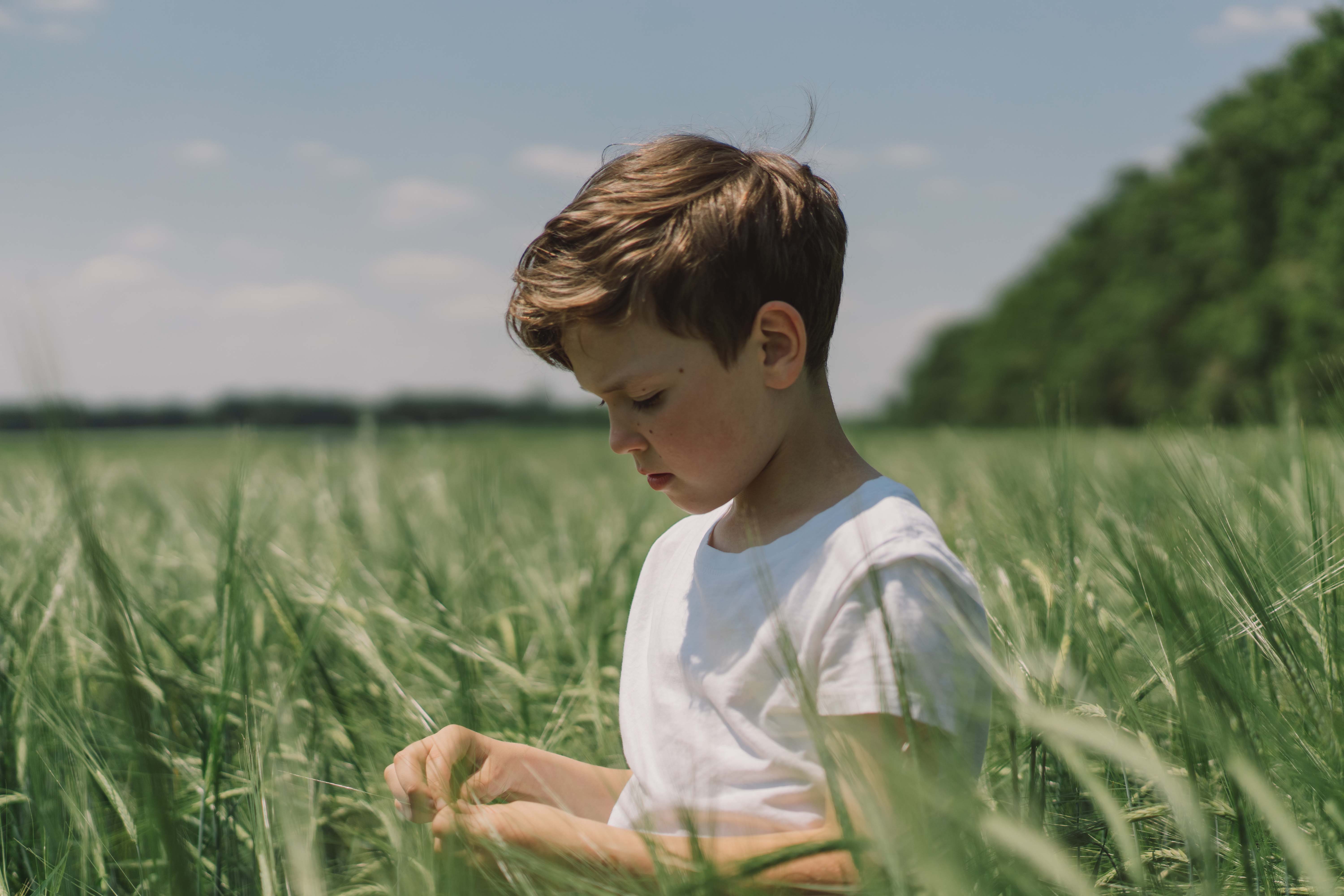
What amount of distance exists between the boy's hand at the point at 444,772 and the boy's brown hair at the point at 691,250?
369mm

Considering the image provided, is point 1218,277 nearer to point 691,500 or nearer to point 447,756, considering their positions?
point 691,500

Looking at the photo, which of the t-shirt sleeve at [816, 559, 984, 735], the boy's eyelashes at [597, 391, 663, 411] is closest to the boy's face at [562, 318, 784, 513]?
the boy's eyelashes at [597, 391, 663, 411]

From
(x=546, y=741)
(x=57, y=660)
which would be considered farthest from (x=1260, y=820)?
Result: (x=57, y=660)

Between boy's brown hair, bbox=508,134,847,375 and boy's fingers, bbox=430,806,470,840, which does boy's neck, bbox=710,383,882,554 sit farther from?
boy's fingers, bbox=430,806,470,840

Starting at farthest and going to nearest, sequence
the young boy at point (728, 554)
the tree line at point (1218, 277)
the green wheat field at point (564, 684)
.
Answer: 1. the tree line at point (1218, 277)
2. the young boy at point (728, 554)
3. the green wheat field at point (564, 684)

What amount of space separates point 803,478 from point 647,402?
6.0 inches

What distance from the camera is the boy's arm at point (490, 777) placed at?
0.80 metres

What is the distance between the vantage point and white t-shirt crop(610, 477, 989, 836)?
2.01ft

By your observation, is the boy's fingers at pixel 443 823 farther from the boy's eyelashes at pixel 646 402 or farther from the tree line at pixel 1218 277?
the tree line at pixel 1218 277

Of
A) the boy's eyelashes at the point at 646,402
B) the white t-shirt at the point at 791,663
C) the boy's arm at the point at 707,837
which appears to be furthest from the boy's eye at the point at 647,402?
the boy's arm at the point at 707,837

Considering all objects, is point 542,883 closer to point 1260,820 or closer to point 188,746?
point 1260,820

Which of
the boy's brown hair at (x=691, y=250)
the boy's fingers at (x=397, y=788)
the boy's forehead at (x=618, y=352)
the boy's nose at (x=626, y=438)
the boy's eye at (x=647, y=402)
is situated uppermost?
the boy's brown hair at (x=691, y=250)

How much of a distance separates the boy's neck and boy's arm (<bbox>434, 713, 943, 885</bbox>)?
21 centimetres

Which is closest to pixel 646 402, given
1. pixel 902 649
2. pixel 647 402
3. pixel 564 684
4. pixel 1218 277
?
pixel 647 402
